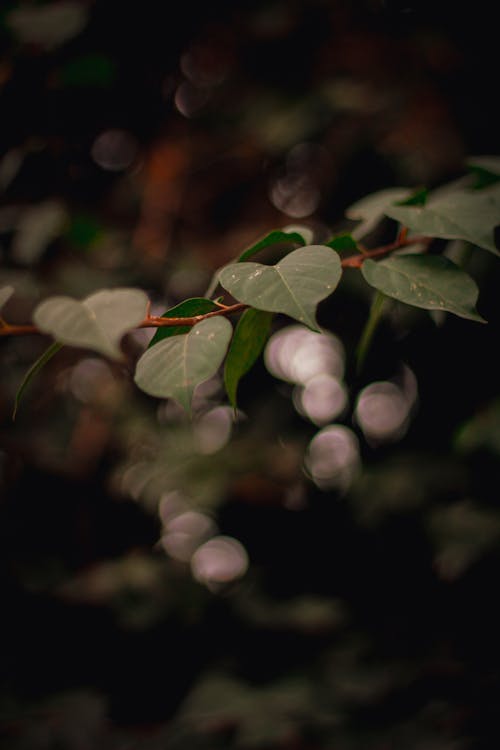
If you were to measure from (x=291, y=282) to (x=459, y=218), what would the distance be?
0.23m

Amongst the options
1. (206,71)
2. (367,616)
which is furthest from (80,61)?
(367,616)

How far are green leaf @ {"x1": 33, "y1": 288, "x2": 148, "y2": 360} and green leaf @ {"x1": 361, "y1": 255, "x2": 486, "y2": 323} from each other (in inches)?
8.4

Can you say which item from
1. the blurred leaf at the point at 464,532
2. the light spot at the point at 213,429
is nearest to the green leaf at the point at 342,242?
the blurred leaf at the point at 464,532

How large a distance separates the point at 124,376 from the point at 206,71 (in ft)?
3.70

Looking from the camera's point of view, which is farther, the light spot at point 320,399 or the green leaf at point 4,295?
the light spot at point 320,399

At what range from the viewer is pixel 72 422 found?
147 centimetres

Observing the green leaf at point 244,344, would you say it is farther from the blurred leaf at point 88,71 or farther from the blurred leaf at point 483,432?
the blurred leaf at point 88,71

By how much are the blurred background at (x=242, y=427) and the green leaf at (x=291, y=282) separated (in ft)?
1.95

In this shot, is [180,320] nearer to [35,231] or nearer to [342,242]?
[342,242]

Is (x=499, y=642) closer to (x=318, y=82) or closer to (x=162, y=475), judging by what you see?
(x=162, y=475)

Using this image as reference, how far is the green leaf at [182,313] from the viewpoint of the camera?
0.46 meters

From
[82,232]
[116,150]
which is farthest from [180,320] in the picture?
[116,150]

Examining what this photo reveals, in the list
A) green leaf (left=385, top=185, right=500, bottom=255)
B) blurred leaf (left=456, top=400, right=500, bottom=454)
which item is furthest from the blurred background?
green leaf (left=385, top=185, right=500, bottom=255)

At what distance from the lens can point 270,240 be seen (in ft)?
1.69
